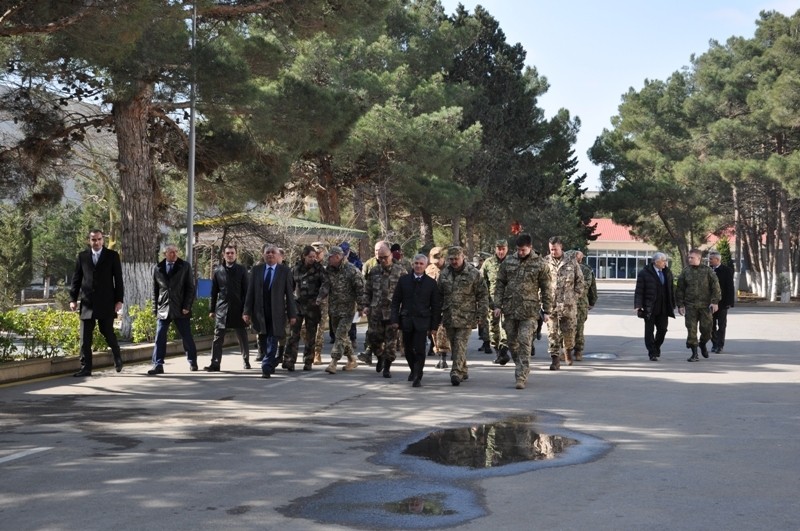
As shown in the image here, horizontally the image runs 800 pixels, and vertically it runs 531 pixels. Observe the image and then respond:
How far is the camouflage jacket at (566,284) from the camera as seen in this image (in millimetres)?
17203

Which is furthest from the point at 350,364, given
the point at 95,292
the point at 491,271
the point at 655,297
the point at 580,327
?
the point at 655,297

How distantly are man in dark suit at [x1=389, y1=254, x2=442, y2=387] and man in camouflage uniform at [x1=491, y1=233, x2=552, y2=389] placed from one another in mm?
917

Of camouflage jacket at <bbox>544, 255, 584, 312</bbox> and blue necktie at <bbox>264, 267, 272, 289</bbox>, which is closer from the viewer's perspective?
blue necktie at <bbox>264, 267, 272, 289</bbox>

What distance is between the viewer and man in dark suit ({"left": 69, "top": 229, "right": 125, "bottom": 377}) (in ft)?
49.2

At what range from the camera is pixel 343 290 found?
16000 mm

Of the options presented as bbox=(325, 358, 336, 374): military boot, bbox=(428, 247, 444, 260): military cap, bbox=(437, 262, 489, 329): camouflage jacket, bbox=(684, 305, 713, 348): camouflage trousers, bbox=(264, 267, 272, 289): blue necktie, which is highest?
bbox=(428, 247, 444, 260): military cap

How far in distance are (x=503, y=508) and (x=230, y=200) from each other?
64.3ft

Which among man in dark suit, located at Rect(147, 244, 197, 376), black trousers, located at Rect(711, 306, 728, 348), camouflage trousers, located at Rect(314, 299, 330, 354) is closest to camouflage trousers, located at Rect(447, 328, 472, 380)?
camouflage trousers, located at Rect(314, 299, 330, 354)

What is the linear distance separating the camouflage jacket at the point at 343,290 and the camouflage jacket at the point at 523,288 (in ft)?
7.42

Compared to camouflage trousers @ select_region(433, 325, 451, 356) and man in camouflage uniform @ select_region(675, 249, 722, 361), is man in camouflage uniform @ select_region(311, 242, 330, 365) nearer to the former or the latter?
camouflage trousers @ select_region(433, 325, 451, 356)

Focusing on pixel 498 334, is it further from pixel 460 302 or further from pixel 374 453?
pixel 374 453

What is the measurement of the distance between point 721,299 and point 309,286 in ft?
25.6

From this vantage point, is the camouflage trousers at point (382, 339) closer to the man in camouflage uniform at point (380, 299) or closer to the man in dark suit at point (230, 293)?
the man in camouflage uniform at point (380, 299)

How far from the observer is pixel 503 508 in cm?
698
